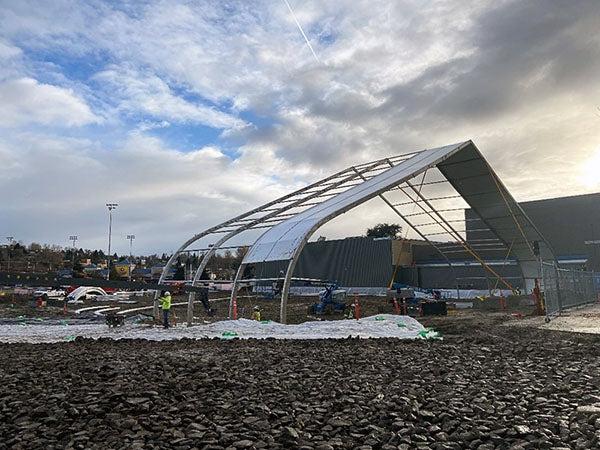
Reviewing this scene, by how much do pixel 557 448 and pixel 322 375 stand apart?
14.5 feet

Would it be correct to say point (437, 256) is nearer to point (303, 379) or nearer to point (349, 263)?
point (349, 263)

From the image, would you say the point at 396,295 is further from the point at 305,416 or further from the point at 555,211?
the point at 555,211

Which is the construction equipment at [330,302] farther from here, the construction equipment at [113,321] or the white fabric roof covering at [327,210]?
the construction equipment at [113,321]

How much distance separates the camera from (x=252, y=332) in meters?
17.1

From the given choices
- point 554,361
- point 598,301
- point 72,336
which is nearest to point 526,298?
point 598,301

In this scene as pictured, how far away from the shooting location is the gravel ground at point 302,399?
5.43 metres

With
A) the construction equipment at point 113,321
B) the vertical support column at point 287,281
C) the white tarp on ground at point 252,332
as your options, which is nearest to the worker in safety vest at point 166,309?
the white tarp on ground at point 252,332

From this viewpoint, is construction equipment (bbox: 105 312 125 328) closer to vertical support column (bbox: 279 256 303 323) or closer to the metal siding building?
vertical support column (bbox: 279 256 303 323)

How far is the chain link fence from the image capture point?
23078mm

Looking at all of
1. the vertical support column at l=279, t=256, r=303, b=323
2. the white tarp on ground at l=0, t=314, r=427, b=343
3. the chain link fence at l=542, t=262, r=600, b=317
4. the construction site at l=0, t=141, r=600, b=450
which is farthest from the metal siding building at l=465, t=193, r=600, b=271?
the vertical support column at l=279, t=256, r=303, b=323

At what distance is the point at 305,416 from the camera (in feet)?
20.4

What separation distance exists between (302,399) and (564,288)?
25.2m

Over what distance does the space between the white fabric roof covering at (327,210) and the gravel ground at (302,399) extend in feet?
25.4

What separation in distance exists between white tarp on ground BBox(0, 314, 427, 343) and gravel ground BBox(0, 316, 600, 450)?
4077 millimetres
